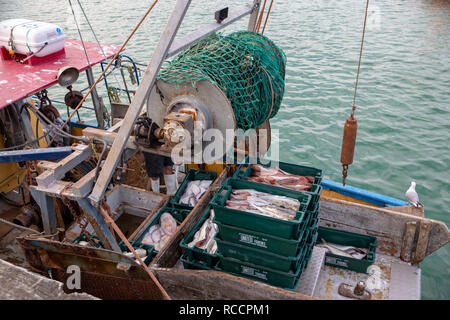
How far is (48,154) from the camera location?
452cm

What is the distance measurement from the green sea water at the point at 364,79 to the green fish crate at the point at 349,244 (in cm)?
276

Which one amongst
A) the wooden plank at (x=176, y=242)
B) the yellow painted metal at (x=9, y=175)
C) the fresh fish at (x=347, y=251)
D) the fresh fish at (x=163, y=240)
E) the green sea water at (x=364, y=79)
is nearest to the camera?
the wooden plank at (x=176, y=242)

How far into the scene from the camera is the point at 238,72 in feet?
15.7

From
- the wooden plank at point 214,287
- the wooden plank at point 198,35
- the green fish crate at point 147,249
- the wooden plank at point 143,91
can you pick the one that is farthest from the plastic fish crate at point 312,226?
the wooden plank at point 198,35

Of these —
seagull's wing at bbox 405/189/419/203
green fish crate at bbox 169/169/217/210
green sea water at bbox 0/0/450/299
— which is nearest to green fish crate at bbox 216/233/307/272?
green fish crate at bbox 169/169/217/210

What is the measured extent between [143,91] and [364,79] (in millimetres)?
12506

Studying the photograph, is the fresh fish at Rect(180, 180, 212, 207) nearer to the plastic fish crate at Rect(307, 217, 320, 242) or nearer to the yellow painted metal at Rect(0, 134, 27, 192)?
the plastic fish crate at Rect(307, 217, 320, 242)

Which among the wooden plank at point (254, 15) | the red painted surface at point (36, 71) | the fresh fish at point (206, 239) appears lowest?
the fresh fish at point (206, 239)

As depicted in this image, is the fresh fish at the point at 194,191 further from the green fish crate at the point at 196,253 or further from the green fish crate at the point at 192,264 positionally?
the green fish crate at the point at 192,264

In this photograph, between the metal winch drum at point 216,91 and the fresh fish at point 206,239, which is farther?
the fresh fish at point 206,239

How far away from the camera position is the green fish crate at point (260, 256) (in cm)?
404

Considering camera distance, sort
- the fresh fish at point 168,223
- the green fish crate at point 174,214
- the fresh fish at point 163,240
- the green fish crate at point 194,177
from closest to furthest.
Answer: the fresh fish at point 163,240
the fresh fish at point 168,223
the green fish crate at point 174,214
the green fish crate at point 194,177
